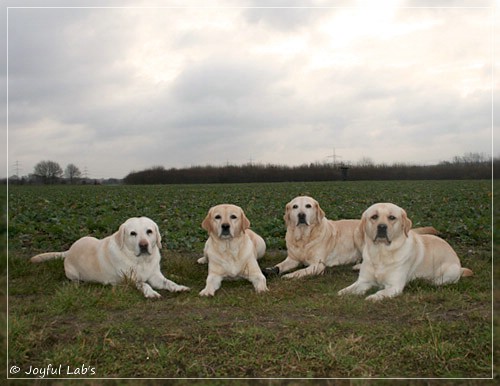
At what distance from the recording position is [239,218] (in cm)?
657

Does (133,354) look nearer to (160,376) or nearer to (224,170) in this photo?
(160,376)

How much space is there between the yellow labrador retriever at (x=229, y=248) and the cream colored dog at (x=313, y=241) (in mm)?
752

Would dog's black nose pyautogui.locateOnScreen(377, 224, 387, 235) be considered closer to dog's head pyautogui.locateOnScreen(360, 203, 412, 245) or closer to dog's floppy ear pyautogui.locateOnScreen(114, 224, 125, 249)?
dog's head pyautogui.locateOnScreen(360, 203, 412, 245)

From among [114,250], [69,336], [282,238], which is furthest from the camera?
[282,238]

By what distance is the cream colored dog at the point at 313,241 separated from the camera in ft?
23.8

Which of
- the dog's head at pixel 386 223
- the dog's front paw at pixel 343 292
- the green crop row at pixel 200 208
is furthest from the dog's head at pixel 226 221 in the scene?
the green crop row at pixel 200 208

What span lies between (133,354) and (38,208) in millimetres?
10701

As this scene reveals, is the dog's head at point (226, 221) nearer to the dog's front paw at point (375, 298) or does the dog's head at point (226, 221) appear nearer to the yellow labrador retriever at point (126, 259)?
the yellow labrador retriever at point (126, 259)

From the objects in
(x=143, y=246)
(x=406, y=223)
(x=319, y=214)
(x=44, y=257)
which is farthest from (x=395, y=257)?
(x=44, y=257)

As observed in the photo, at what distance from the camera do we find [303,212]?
723cm

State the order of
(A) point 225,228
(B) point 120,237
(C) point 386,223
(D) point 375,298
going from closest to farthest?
(D) point 375,298
(C) point 386,223
(B) point 120,237
(A) point 225,228

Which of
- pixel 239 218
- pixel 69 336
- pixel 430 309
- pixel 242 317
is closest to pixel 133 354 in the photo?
pixel 69 336

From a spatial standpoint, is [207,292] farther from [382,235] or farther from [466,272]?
[466,272]

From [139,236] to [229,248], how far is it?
1318 mm
